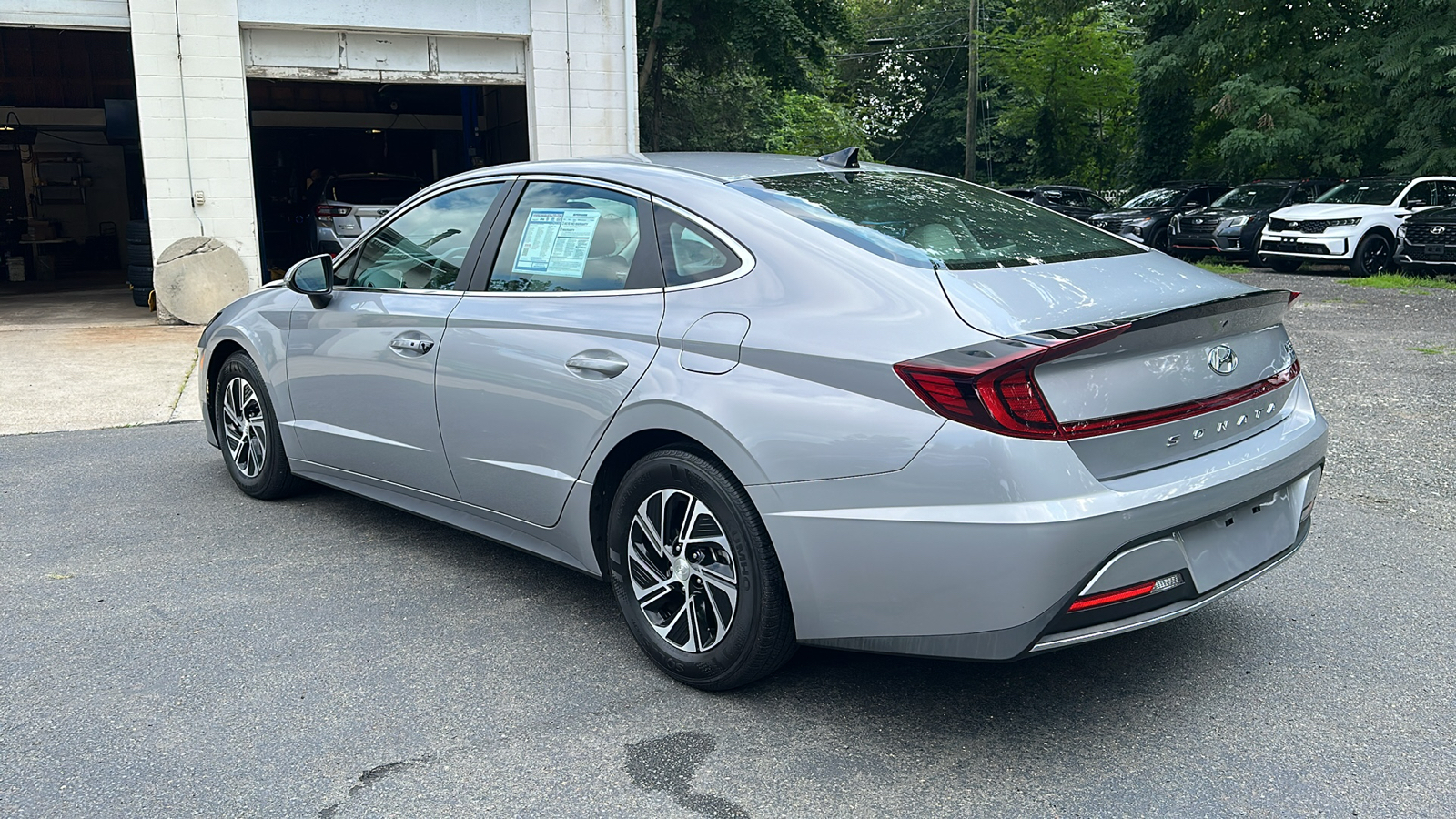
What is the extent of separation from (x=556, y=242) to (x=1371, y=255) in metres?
16.9

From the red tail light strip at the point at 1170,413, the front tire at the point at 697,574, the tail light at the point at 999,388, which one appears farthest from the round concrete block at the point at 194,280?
the red tail light strip at the point at 1170,413

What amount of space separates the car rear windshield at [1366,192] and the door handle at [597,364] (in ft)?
58.5

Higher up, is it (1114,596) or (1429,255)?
(1429,255)

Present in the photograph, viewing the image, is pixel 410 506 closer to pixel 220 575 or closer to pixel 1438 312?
pixel 220 575

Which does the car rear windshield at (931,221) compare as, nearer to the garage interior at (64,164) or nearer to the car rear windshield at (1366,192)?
the car rear windshield at (1366,192)

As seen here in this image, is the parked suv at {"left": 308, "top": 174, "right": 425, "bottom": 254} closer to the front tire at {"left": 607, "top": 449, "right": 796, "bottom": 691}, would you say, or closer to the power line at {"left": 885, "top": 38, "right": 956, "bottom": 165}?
the front tire at {"left": 607, "top": 449, "right": 796, "bottom": 691}

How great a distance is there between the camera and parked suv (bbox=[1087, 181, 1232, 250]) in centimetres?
2234

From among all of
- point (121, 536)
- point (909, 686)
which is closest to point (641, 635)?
point (909, 686)

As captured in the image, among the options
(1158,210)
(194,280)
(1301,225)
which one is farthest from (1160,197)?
(194,280)

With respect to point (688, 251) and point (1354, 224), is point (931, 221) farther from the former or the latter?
point (1354, 224)

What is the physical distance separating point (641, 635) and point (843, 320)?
1198 mm

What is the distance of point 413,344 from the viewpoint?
14.2 feet

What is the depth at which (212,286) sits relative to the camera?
1318 cm

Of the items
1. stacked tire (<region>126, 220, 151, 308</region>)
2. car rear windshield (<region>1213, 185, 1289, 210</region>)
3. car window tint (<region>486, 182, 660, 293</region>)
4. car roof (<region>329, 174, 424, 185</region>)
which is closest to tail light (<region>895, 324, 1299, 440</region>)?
car window tint (<region>486, 182, 660, 293</region>)
